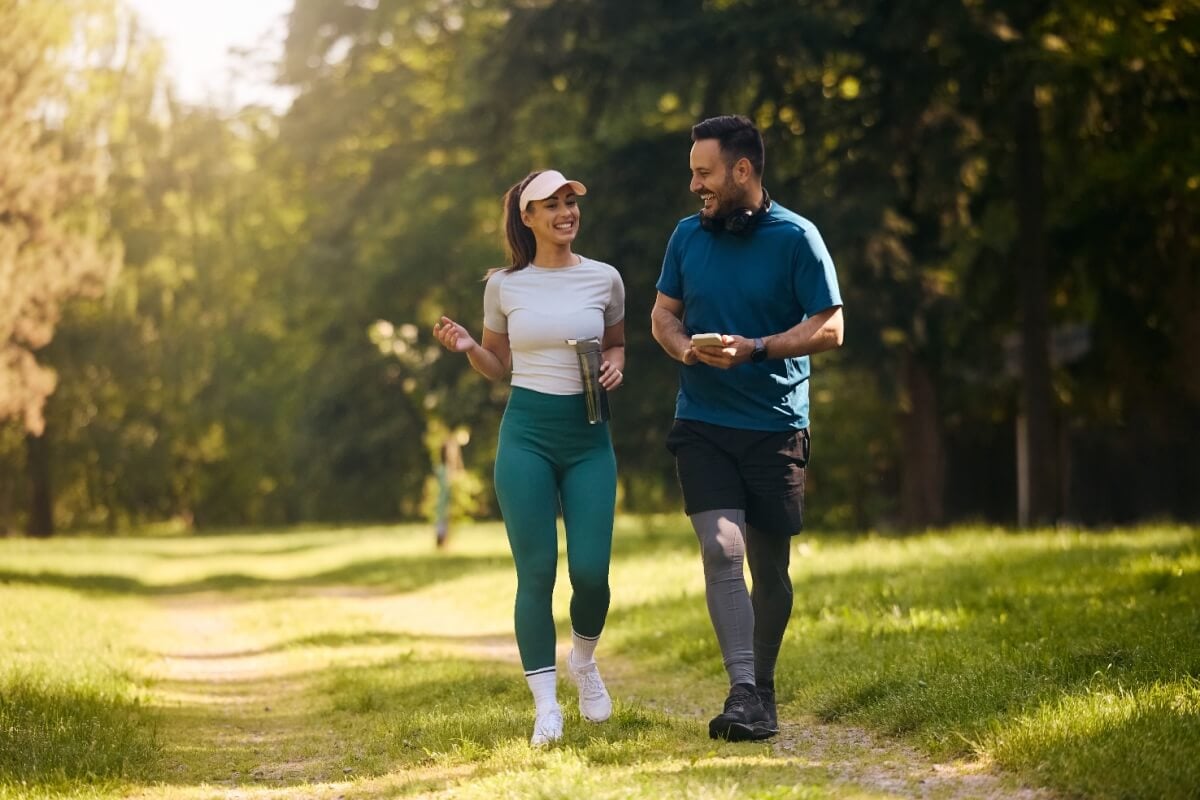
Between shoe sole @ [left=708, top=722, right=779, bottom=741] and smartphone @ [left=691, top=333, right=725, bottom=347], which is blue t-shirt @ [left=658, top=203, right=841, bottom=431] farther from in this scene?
shoe sole @ [left=708, top=722, right=779, bottom=741]

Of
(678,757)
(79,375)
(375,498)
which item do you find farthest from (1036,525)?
(375,498)

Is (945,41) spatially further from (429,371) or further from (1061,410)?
(429,371)

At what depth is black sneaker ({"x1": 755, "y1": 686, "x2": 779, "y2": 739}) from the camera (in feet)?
22.2

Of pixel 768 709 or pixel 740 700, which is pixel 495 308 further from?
pixel 768 709

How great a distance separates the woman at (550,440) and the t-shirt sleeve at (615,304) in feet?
0.13

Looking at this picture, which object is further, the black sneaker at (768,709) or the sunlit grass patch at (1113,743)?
the black sneaker at (768,709)

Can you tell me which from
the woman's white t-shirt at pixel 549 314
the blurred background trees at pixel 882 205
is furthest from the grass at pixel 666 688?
the blurred background trees at pixel 882 205

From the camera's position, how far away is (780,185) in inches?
790

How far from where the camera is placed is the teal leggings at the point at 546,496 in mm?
6797

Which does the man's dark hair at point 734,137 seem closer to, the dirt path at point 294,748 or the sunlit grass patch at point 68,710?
the dirt path at point 294,748

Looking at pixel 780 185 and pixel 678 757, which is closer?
pixel 678 757

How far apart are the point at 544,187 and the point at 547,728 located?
2.22 m

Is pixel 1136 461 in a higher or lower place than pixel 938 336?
lower

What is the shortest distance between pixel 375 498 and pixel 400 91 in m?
16.2
